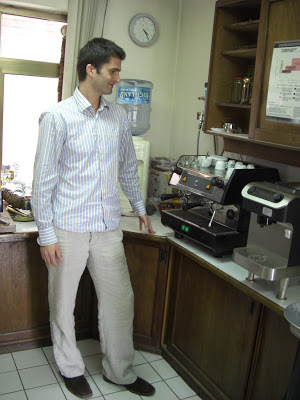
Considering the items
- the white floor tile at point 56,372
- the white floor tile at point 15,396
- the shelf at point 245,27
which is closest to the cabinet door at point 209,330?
the white floor tile at point 56,372

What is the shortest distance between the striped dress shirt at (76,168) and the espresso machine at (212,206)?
1.32 ft

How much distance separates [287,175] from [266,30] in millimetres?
736

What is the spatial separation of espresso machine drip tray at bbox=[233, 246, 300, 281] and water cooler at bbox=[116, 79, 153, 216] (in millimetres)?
1039

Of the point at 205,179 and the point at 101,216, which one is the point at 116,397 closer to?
the point at 101,216

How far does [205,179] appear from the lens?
2340mm

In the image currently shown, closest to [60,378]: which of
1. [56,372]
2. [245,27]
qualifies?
[56,372]

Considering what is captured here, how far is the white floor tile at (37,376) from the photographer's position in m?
2.38

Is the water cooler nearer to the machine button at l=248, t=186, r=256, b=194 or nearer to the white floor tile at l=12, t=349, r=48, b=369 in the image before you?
the white floor tile at l=12, t=349, r=48, b=369

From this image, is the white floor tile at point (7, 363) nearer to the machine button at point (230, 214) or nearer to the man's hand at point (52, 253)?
the man's hand at point (52, 253)

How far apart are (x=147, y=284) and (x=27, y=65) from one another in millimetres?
1628

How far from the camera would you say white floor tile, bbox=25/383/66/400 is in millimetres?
2277

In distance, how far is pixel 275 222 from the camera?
1894mm

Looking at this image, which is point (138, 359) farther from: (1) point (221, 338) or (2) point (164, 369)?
(1) point (221, 338)

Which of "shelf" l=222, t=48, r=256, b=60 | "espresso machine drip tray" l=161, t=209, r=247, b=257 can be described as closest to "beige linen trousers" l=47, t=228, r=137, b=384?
"espresso machine drip tray" l=161, t=209, r=247, b=257
